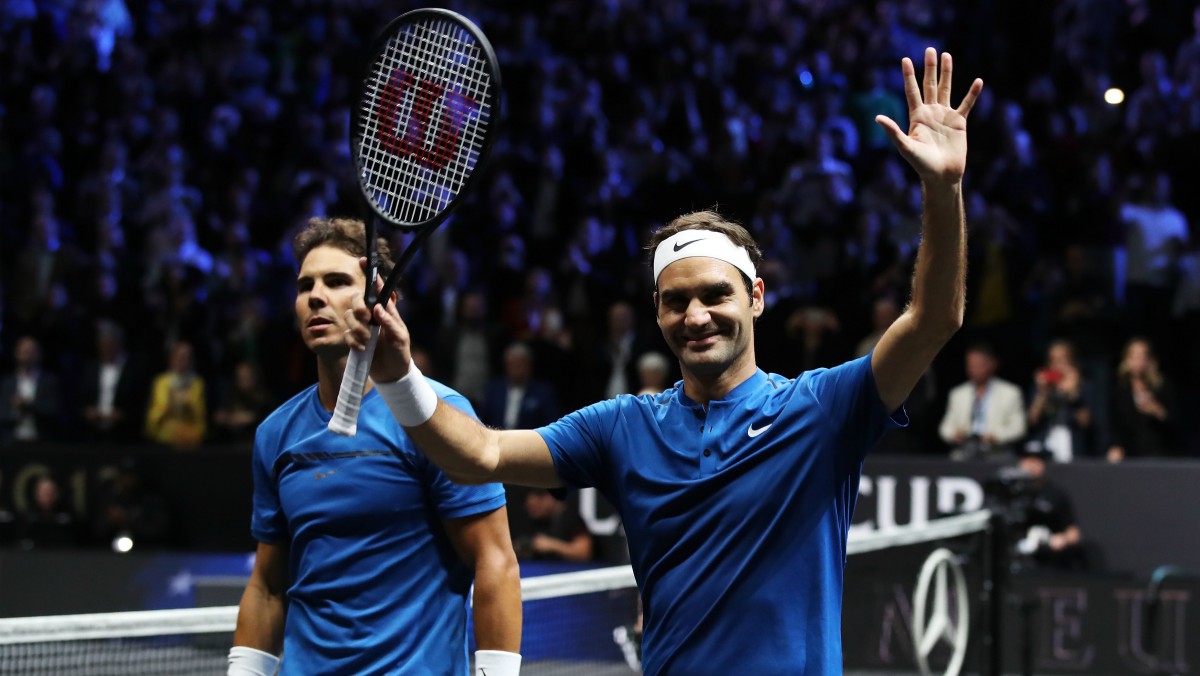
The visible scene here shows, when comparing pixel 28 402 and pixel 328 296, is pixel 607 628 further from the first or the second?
pixel 28 402

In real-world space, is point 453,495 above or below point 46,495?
above

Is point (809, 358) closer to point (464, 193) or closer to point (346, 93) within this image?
point (346, 93)

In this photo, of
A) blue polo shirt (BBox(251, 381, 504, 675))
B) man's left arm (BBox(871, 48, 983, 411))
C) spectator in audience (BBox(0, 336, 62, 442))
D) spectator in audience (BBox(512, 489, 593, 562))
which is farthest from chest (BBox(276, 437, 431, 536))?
spectator in audience (BBox(0, 336, 62, 442))

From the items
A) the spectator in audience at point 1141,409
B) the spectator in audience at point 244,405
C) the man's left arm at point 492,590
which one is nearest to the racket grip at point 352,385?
the man's left arm at point 492,590

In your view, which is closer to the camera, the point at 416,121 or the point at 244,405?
the point at 416,121

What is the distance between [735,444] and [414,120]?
1.19m

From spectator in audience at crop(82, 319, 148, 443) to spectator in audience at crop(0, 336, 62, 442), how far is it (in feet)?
1.08

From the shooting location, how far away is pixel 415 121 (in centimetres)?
388

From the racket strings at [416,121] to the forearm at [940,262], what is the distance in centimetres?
111

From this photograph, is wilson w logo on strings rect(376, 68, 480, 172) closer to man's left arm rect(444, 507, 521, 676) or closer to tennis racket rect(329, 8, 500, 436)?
tennis racket rect(329, 8, 500, 436)

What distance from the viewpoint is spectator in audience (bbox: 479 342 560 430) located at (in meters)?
12.5

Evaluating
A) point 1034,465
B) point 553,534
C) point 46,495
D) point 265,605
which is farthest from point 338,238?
point 46,495

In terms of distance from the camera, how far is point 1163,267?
40.0ft

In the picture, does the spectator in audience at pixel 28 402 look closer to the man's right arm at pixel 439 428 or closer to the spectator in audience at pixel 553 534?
the spectator in audience at pixel 553 534
